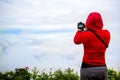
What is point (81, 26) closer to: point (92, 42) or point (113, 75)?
point (92, 42)

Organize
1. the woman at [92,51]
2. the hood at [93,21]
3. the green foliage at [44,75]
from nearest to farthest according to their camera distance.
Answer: the woman at [92,51] < the hood at [93,21] < the green foliage at [44,75]

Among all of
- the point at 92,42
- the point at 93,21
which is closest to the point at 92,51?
the point at 92,42

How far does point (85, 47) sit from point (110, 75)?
5.71 meters

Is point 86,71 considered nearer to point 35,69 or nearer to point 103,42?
point 103,42

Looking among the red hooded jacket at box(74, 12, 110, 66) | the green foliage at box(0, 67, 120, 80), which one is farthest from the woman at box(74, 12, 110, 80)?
the green foliage at box(0, 67, 120, 80)

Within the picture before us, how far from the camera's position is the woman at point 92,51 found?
7.00 meters

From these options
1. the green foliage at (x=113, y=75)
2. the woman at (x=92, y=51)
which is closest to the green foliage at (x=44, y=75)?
the green foliage at (x=113, y=75)

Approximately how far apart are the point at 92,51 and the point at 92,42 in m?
0.16

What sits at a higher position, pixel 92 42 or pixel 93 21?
pixel 93 21

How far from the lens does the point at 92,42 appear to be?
7059mm

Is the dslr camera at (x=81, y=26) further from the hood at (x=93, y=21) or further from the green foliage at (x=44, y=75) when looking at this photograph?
the green foliage at (x=44, y=75)

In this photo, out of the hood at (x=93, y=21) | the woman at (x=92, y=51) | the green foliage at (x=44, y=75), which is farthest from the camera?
the green foliage at (x=44, y=75)

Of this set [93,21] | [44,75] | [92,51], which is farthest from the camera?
[44,75]

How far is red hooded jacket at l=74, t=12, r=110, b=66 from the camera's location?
7.01 meters
